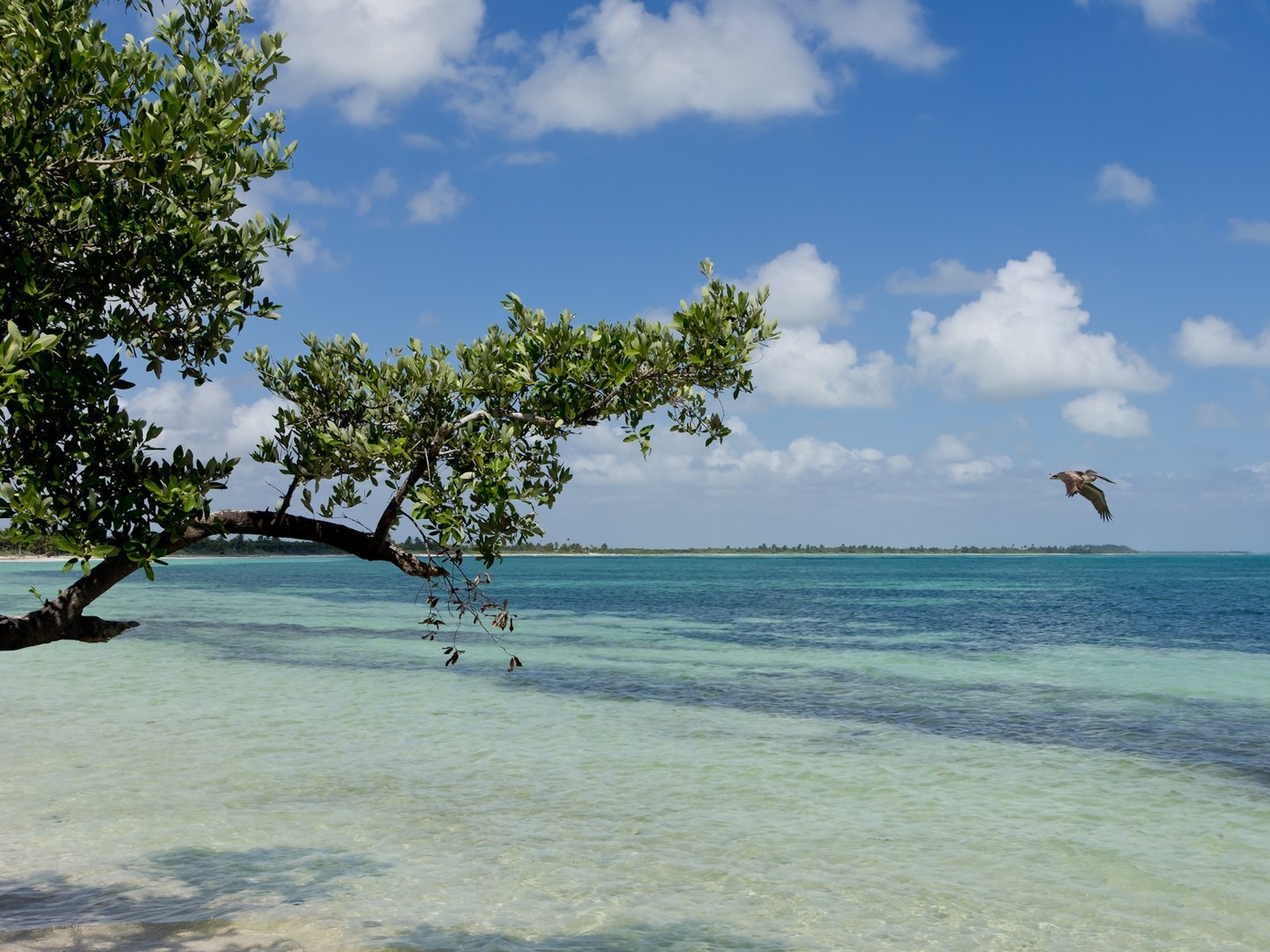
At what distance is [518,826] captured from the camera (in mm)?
16109

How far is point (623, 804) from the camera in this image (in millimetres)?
17656

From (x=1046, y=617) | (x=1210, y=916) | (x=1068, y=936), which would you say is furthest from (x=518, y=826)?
(x=1046, y=617)

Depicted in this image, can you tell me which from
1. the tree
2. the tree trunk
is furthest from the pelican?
the tree trunk

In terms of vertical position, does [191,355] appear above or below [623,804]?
above

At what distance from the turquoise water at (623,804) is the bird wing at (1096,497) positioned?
19.7ft

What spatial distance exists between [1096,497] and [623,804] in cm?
1144

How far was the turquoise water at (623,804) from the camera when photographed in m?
12.2

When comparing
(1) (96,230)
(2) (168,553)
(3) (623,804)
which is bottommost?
(3) (623,804)

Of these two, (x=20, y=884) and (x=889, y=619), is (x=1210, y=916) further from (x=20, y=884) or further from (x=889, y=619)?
(x=889, y=619)

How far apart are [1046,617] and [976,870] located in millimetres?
60309

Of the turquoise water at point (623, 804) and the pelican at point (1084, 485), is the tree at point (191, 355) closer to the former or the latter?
the pelican at point (1084, 485)

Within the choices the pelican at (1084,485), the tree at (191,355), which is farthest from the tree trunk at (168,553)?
the pelican at (1084,485)

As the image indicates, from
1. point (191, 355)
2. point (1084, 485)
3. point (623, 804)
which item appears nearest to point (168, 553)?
point (191, 355)

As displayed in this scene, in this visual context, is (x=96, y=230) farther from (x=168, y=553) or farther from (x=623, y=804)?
(x=623, y=804)
